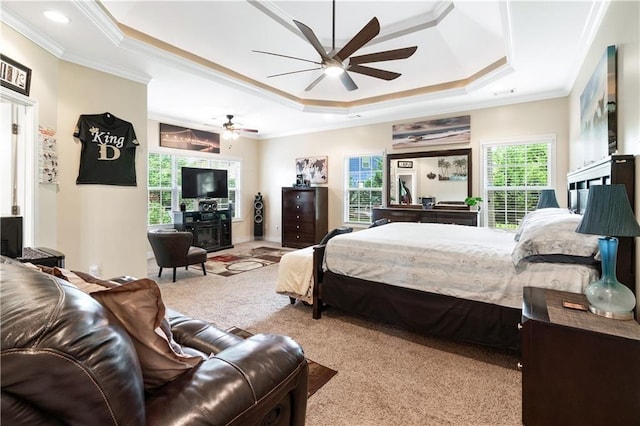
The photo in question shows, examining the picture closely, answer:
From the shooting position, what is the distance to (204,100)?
509cm

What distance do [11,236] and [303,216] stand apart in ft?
16.3

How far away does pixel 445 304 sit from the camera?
8.05 feet

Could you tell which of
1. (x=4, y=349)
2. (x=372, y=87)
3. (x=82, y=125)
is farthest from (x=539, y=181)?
(x=82, y=125)

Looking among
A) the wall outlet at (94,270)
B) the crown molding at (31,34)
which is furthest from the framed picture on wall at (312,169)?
the crown molding at (31,34)

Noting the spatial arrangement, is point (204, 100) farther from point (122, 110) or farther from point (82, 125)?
point (82, 125)

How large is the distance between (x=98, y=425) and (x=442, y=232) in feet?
11.1

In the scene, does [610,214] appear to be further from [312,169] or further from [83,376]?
[312,169]

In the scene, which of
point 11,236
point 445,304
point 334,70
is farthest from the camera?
point 334,70

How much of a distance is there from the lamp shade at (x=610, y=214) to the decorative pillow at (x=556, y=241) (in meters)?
0.44

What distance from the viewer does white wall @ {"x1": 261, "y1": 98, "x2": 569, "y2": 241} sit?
4602mm

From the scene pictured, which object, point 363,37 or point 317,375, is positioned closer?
point 317,375

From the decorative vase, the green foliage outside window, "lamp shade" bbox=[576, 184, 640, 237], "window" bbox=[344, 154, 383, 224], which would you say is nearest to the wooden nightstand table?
the decorative vase

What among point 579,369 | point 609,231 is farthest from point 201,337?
point 609,231

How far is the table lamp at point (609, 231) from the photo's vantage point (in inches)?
58.1
